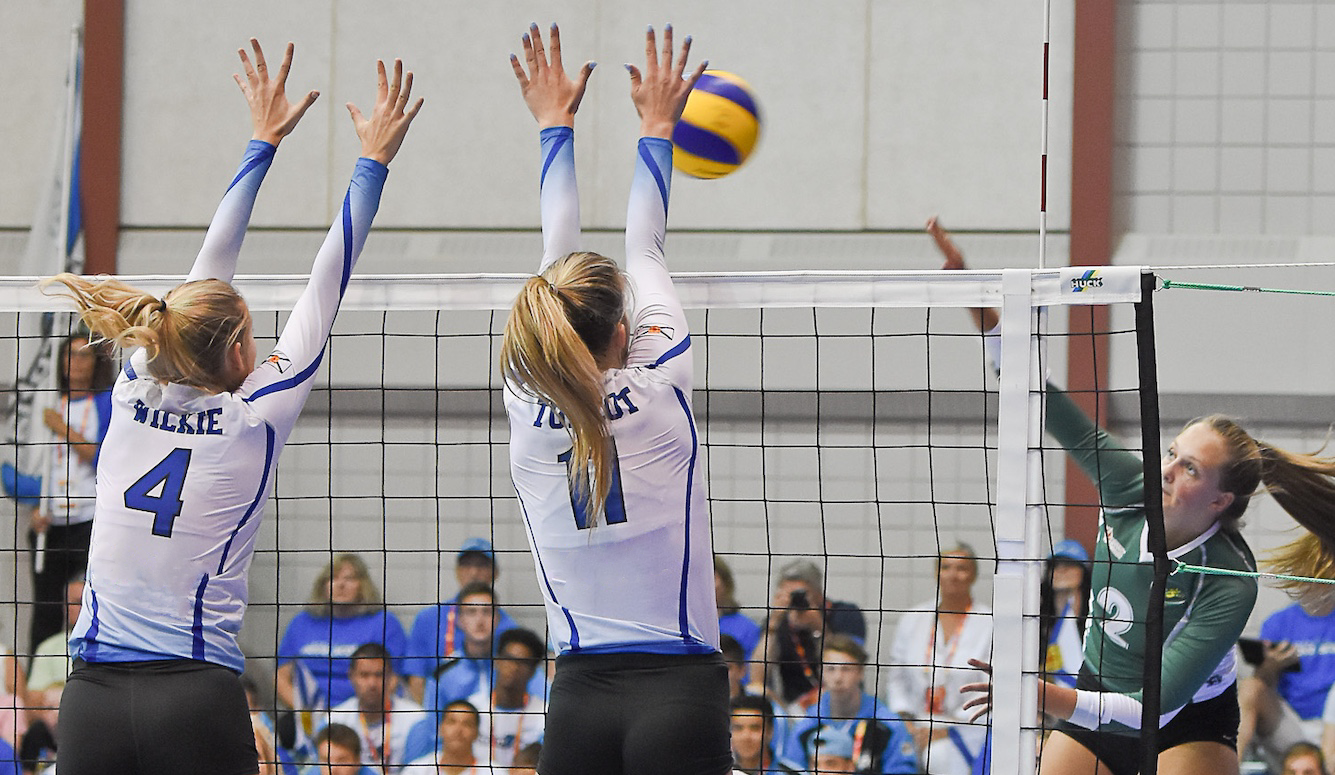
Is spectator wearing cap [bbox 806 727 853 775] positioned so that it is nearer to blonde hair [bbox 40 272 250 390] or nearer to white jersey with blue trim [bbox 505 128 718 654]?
white jersey with blue trim [bbox 505 128 718 654]

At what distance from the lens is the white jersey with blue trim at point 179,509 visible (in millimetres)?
3012

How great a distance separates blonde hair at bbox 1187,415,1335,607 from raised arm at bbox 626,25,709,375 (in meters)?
1.75

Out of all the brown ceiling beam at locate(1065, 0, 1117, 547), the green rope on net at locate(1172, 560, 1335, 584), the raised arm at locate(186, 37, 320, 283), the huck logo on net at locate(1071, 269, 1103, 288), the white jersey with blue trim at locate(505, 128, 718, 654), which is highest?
the brown ceiling beam at locate(1065, 0, 1117, 547)

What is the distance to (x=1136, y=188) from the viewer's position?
870cm

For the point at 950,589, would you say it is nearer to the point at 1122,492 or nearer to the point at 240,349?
the point at 1122,492

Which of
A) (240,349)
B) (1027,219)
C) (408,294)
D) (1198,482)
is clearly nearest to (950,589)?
(1027,219)

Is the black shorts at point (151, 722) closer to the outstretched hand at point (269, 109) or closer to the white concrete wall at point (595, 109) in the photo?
the outstretched hand at point (269, 109)

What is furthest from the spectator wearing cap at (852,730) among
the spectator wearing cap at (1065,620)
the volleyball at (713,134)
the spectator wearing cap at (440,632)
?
the volleyball at (713,134)

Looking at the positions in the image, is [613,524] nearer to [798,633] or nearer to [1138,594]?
[1138,594]

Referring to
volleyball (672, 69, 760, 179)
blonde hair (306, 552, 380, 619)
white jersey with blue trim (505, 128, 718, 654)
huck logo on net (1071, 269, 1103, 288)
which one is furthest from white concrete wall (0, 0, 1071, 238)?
white jersey with blue trim (505, 128, 718, 654)

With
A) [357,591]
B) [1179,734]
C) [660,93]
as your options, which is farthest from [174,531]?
[357,591]

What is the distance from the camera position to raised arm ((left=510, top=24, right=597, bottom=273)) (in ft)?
10.6

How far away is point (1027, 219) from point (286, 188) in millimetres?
4576

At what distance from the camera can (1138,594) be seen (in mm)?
4082
